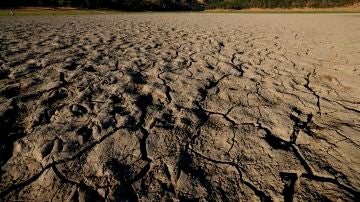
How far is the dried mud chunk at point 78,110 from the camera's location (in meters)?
2.07

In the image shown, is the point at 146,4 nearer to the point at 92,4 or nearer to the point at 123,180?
the point at 92,4

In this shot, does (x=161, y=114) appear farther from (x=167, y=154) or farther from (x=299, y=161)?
(x=299, y=161)

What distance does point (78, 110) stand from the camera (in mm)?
2121

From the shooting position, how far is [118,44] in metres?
4.78

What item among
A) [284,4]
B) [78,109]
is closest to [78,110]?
[78,109]

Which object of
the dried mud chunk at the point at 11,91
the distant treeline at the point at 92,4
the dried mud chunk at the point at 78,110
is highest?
the distant treeline at the point at 92,4

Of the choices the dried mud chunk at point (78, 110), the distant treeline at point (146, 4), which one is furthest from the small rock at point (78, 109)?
the distant treeline at point (146, 4)

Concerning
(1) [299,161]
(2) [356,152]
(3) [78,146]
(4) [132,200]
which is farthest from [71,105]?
(2) [356,152]

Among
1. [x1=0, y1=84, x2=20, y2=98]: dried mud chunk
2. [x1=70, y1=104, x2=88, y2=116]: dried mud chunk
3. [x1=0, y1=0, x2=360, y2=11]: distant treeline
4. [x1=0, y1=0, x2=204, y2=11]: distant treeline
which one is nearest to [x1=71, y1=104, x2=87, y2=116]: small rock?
[x1=70, y1=104, x2=88, y2=116]: dried mud chunk

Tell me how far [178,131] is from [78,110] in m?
1.02

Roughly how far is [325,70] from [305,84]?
2.60ft

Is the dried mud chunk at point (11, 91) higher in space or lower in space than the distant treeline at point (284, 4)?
lower

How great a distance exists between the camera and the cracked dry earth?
4.48 ft

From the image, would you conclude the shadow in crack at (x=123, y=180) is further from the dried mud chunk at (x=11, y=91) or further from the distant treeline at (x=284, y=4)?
the distant treeline at (x=284, y=4)
